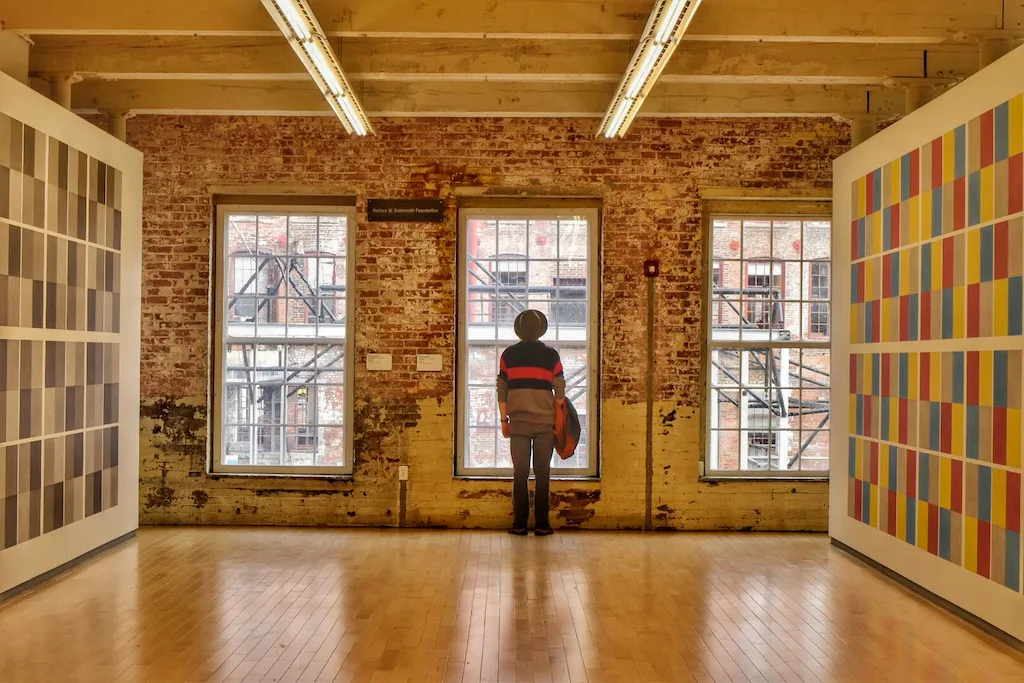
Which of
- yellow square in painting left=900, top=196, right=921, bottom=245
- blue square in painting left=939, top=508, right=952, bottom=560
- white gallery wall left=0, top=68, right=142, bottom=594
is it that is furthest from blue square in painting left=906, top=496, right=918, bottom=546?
white gallery wall left=0, top=68, right=142, bottom=594

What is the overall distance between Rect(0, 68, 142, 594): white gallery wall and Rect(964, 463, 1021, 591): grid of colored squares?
591 centimetres

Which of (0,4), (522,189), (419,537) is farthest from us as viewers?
(522,189)

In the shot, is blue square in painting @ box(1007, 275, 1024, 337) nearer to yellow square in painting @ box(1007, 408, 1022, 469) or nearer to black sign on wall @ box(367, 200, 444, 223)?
yellow square in painting @ box(1007, 408, 1022, 469)

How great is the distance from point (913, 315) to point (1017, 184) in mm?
1472

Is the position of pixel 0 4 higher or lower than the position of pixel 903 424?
higher

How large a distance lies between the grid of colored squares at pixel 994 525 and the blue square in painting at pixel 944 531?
9.3 inches

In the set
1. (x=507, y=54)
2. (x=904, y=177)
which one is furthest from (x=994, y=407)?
(x=507, y=54)

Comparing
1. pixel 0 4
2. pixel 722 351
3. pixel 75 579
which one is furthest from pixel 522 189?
pixel 75 579

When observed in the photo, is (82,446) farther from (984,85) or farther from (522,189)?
(984,85)

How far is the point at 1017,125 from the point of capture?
523 cm

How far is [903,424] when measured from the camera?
264 inches

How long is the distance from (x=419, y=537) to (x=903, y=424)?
161 inches

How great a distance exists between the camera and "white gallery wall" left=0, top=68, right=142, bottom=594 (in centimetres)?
598

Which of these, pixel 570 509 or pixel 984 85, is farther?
pixel 570 509
